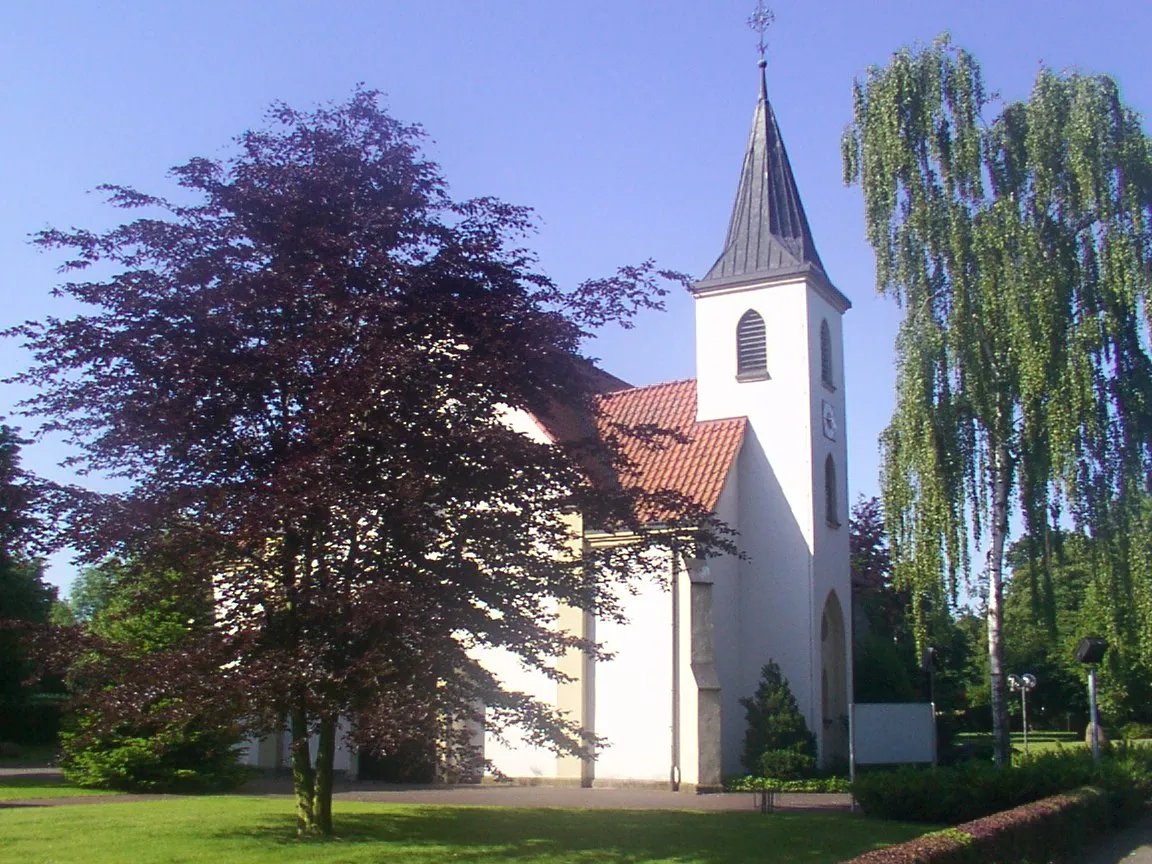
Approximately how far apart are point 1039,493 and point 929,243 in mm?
5202

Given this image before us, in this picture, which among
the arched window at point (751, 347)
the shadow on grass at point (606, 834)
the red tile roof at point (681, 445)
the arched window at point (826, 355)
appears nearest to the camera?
the shadow on grass at point (606, 834)

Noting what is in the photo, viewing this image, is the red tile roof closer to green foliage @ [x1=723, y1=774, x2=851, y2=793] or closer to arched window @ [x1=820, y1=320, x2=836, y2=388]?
arched window @ [x1=820, y1=320, x2=836, y2=388]

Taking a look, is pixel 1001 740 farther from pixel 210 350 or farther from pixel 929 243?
pixel 210 350

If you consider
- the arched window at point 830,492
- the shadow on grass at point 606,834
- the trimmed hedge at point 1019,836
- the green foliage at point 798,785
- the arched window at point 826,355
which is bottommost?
the green foliage at point 798,785

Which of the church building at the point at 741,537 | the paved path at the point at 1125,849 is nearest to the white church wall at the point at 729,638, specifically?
the church building at the point at 741,537

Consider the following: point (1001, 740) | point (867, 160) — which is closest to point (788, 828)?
point (1001, 740)

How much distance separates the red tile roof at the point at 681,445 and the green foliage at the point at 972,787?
8.18 metres

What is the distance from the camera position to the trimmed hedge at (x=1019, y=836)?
10086mm

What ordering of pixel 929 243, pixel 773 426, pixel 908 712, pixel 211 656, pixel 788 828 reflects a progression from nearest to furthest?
1. pixel 211 656
2. pixel 788 828
3. pixel 908 712
4. pixel 929 243
5. pixel 773 426

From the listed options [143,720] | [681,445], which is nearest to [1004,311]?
[681,445]

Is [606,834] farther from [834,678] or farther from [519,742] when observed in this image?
[834,678]

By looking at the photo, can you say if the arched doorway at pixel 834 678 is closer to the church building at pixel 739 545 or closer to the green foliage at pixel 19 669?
the church building at pixel 739 545

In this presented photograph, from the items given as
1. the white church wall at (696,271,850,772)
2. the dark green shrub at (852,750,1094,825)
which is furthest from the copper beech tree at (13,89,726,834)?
the white church wall at (696,271,850,772)

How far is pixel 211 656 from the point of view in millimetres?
12391
